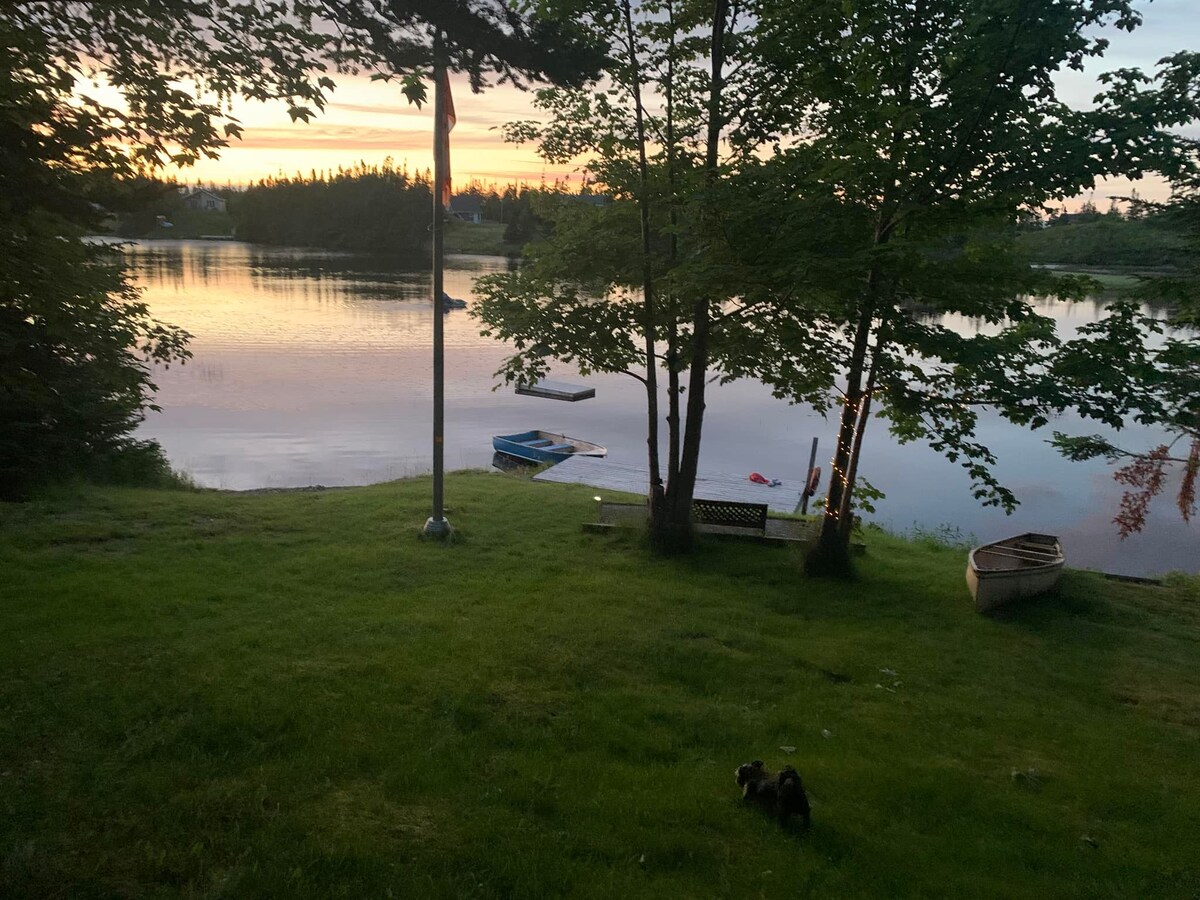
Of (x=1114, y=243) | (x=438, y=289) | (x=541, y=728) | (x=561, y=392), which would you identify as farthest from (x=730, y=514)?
(x=561, y=392)

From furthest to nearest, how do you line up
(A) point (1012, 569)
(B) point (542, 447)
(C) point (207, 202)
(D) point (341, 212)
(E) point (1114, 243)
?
(C) point (207, 202) → (D) point (341, 212) → (B) point (542, 447) → (E) point (1114, 243) → (A) point (1012, 569)

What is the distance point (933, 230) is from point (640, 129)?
4.79m

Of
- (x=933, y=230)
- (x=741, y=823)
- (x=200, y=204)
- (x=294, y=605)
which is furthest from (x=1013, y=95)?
(x=200, y=204)

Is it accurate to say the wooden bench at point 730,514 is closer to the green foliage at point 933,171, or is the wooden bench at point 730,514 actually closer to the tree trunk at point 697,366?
the tree trunk at point 697,366

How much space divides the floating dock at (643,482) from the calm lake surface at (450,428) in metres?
2.82

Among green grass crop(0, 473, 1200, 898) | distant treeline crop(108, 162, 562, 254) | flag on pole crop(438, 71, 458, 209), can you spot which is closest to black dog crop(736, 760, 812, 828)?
green grass crop(0, 473, 1200, 898)

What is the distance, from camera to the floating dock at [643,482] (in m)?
24.1

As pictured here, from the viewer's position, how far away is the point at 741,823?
16.9ft

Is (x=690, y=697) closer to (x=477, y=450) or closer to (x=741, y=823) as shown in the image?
(x=741, y=823)

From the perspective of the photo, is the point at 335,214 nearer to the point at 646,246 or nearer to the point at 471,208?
the point at 471,208

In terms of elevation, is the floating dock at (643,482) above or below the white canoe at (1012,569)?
below

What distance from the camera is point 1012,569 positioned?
39.3ft

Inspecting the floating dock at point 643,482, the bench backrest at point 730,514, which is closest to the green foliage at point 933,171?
the bench backrest at point 730,514

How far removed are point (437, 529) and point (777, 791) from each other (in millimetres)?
8660
